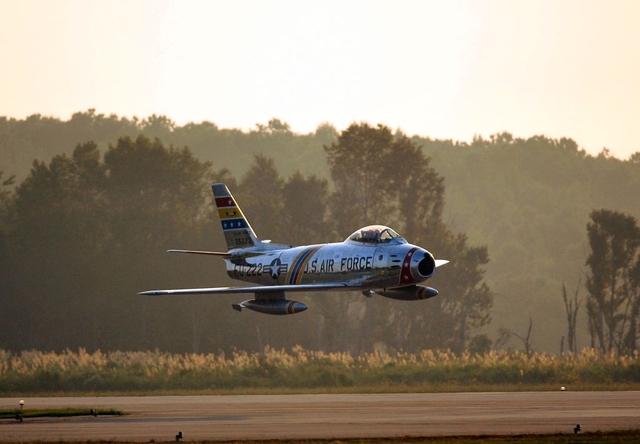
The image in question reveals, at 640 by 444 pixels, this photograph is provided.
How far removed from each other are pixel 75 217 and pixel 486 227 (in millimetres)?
95938

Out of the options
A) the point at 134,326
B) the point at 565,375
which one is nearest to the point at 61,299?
the point at 134,326

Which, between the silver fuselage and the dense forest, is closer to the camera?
the silver fuselage

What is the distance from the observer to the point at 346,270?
1647 inches

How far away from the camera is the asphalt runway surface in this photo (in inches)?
1113

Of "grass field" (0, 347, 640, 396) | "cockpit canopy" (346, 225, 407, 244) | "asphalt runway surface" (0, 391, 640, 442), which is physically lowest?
"grass field" (0, 347, 640, 396)

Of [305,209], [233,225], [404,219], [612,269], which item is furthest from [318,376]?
[305,209]

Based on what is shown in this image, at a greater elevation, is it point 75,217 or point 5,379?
point 75,217

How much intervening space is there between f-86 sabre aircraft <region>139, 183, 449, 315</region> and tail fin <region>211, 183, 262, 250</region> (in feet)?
5.27

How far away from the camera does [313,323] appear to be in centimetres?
8250

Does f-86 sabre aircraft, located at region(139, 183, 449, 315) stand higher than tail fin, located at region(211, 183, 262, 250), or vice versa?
tail fin, located at region(211, 183, 262, 250)

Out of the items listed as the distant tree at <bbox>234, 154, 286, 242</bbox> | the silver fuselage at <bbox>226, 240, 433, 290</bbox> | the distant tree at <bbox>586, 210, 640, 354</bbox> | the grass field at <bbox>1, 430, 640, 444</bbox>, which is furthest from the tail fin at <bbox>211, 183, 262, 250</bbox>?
the distant tree at <bbox>234, 154, 286, 242</bbox>

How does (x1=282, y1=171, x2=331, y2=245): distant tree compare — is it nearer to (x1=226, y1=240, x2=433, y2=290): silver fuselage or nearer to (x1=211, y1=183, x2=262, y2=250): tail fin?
(x1=211, y1=183, x2=262, y2=250): tail fin

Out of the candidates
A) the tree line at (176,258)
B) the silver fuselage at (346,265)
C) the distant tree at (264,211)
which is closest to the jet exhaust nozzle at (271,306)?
the silver fuselage at (346,265)

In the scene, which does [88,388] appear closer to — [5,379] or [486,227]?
[5,379]
